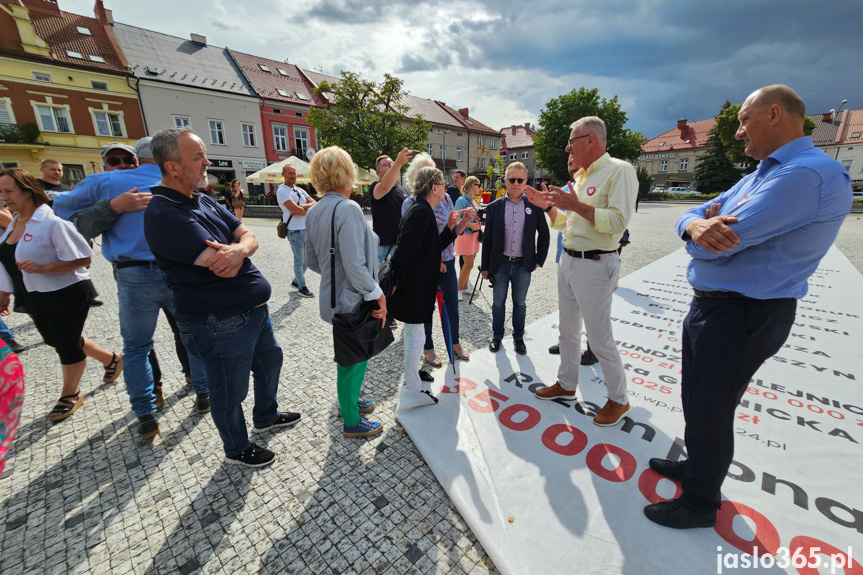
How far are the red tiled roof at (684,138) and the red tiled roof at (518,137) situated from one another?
1714cm

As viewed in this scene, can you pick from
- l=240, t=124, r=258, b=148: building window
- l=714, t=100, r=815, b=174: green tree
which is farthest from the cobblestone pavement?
l=714, t=100, r=815, b=174: green tree

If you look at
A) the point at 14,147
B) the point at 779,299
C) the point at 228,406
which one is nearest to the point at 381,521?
the point at 228,406

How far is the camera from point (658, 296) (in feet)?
19.0

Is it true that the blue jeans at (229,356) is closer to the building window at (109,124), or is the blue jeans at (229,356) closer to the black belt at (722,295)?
the black belt at (722,295)

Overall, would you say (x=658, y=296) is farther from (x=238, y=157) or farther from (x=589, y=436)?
(x=238, y=157)

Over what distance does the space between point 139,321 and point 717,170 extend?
49286mm

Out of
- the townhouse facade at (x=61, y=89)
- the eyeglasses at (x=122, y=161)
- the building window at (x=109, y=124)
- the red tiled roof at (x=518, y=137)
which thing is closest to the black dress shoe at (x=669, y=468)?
the eyeglasses at (x=122, y=161)

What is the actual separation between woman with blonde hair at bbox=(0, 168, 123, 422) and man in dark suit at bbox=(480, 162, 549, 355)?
11.6 ft

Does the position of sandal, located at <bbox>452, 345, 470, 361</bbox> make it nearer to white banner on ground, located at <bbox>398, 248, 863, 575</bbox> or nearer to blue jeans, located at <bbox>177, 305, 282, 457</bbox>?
white banner on ground, located at <bbox>398, 248, 863, 575</bbox>

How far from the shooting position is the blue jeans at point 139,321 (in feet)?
8.03

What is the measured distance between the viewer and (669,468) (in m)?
2.17

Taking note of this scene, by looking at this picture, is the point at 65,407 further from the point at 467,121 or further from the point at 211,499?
the point at 467,121

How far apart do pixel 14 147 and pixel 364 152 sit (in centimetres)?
1908

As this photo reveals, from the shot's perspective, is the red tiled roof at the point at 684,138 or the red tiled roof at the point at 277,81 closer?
the red tiled roof at the point at 277,81
